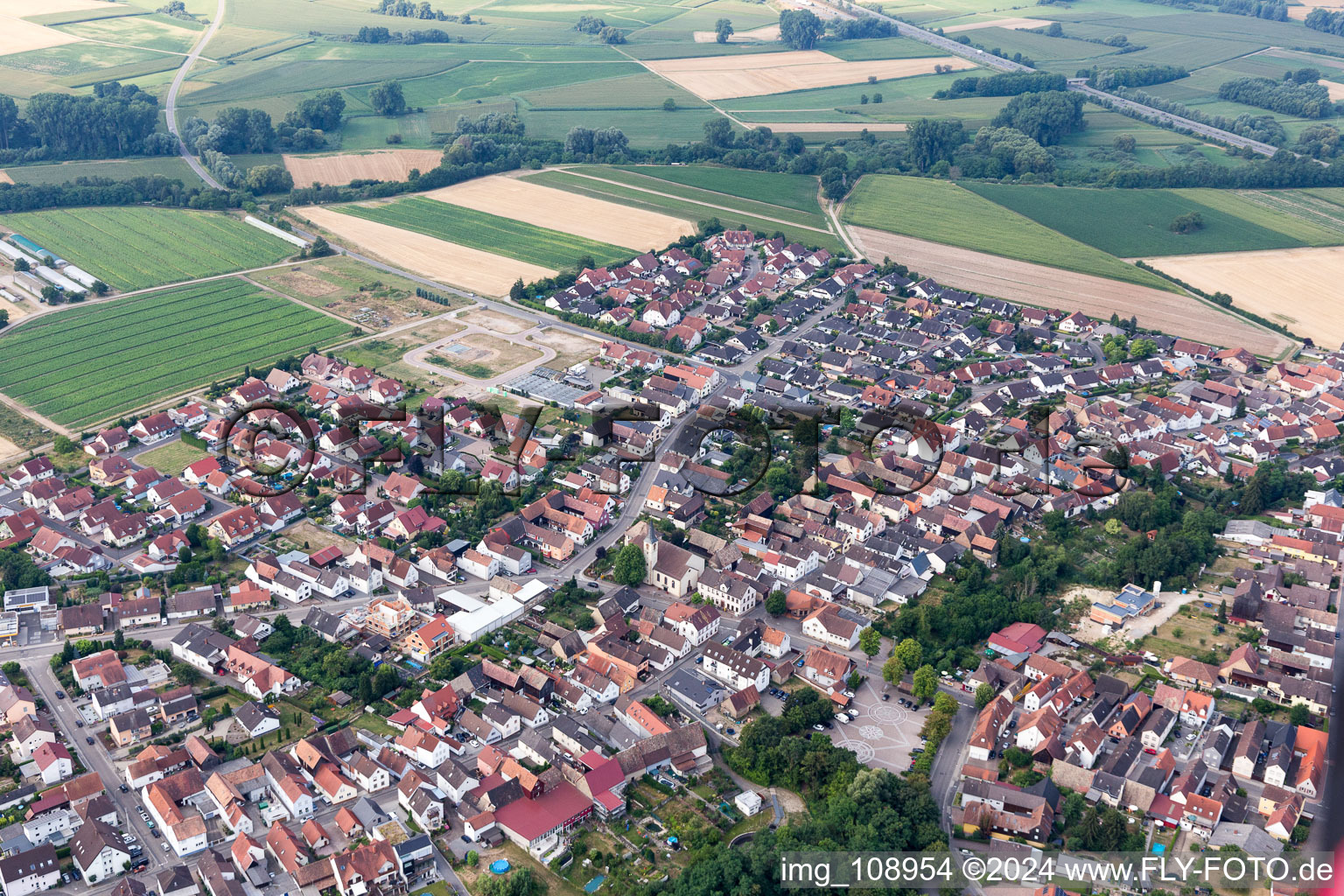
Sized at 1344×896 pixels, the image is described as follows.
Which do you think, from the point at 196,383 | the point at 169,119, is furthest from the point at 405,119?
the point at 196,383

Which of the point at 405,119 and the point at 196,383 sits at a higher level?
the point at 405,119

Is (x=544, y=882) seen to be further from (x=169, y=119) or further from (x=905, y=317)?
(x=169, y=119)

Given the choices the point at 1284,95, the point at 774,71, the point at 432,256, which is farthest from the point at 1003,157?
the point at 432,256

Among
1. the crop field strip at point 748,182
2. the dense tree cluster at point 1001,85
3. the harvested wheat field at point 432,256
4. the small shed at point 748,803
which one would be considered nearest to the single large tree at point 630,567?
the small shed at point 748,803

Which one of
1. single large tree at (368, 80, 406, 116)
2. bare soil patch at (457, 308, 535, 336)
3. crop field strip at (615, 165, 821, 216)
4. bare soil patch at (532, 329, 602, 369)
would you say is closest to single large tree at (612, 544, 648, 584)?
bare soil patch at (532, 329, 602, 369)

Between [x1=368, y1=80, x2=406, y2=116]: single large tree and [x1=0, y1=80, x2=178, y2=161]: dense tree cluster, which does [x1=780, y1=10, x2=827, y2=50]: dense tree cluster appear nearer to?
[x1=368, y1=80, x2=406, y2=116]: single large tree

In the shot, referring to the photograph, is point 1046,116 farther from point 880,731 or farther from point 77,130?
point 77,130

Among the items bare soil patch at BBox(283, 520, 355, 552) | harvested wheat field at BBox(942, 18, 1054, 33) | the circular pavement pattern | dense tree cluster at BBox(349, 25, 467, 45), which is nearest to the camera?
the circular pavement pattern

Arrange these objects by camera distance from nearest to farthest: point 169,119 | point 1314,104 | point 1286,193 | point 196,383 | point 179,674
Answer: point 179,674 < point 196,383 < point 1286,193 < point 169,119 < point 1314,104
